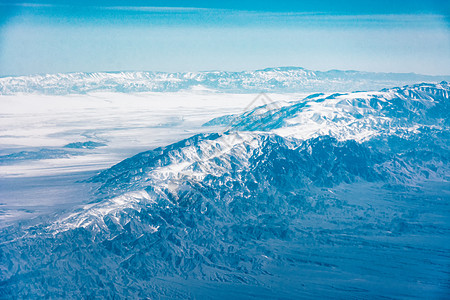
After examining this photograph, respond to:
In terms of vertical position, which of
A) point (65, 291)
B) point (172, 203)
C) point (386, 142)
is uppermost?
point (386, 142)

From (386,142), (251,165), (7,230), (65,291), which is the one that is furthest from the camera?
(386,142)

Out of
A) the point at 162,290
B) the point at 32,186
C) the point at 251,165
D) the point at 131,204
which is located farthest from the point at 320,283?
the point at 32,186

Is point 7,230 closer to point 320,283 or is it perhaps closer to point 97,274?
point 97,274

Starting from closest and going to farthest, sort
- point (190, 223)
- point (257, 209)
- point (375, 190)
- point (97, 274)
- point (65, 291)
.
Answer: point (65, 291) < point (97, 274) < point (190, 223) < point (257, 209) < point (375, 190)

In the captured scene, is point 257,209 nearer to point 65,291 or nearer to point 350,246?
point 350,246

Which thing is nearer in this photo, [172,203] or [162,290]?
[162,290]

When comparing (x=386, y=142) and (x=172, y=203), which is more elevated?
(x=386, y=142)
